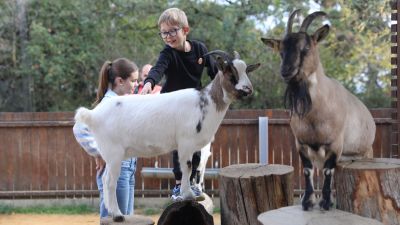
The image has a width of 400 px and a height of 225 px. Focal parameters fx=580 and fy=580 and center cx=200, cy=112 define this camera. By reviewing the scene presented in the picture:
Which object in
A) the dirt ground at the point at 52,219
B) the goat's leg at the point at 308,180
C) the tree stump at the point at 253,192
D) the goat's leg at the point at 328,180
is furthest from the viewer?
the dirt ground at the point at 52,219

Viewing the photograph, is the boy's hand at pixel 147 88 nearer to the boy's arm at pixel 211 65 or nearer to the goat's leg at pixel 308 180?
the boy's arm at pixel 211 65

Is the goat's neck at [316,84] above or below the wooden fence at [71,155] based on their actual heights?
above

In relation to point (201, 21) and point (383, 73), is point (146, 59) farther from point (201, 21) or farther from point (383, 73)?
point (383, 73)

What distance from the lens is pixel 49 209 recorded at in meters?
11.0

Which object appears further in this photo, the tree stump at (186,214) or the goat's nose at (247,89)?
the tree stump at (186,214)

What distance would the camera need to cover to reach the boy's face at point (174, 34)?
4.46 m

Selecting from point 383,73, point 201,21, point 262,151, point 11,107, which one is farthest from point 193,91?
point 383,73

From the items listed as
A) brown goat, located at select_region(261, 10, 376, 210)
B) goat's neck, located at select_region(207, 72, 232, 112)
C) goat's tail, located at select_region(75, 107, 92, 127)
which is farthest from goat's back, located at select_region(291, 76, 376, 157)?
goat's tail, located at select_region(75, 107, 92, 127)

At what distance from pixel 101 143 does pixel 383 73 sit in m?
13.0

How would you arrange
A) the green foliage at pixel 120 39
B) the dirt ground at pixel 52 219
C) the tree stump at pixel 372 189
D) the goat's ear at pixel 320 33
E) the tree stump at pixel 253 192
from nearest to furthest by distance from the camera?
the goat's ear at pixel 320 33, the tree stump at pixel 372 189, the tree stump at pixel 253 192, the dirt ground at pixel 52 219, the green foliage at pixel 120 39

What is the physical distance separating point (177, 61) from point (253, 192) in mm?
1207

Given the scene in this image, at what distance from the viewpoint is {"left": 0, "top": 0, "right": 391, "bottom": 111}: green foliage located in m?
13.8

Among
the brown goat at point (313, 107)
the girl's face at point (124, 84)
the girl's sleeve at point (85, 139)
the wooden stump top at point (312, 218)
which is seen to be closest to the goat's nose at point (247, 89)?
the brown goat at point (313, 107)

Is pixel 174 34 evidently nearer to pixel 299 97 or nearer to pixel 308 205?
pixel 299 97
